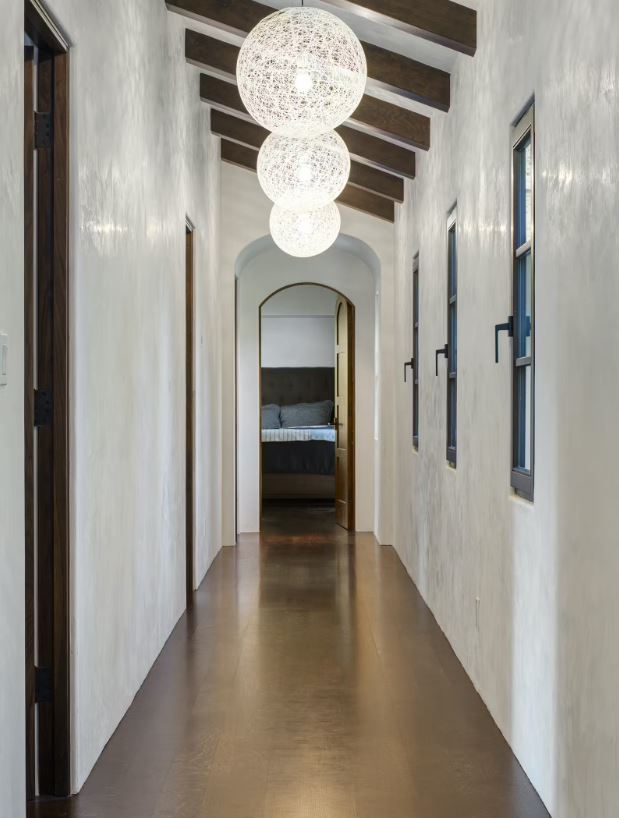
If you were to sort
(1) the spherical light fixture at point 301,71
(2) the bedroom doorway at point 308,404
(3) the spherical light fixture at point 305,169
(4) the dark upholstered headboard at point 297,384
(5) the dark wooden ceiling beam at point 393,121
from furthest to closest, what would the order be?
(4) the dark upholstered headboard at point 297,384, (2) the bedroom doorway at point 308,404, (5) the dark wooden ceiling beam at point 393,121, (3) the spherical light fixture at point 305,169, (1) the spherical light fixture at point 301,71

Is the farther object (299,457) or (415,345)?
(299,457)

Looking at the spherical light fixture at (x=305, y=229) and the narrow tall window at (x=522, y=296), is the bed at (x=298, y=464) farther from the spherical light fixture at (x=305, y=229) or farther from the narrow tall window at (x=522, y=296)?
the narrow tall window at (x=522, y=296)

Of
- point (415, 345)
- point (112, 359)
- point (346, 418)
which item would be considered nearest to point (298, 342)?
point (346, 418)

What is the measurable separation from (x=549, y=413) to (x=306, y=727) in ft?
5.42

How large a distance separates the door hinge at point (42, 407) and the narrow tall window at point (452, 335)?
9.08 feet

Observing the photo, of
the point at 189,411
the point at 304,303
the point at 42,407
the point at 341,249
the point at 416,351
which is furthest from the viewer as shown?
the point at 304,303

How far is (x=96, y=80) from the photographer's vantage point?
344 centimetres

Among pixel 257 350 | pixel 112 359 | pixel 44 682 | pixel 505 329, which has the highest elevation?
pixel 257 350

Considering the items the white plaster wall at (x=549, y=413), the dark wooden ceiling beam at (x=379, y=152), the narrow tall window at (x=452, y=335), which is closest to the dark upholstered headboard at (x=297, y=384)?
the dark wooden ceiling beam at (x=379, y=152)

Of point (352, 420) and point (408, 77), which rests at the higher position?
point (408, 77)

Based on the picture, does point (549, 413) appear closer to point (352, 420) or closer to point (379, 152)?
point (379, 152)

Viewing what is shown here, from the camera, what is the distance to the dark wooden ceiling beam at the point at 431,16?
4.43 metres

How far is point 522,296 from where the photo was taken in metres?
→ 3.66

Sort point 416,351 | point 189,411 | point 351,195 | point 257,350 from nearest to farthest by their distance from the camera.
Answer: point 189,411 → point 416,351 → point 351,195 → point 257,350
